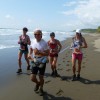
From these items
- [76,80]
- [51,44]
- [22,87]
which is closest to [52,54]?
[51,44]

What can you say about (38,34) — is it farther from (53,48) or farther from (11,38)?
(11,38)

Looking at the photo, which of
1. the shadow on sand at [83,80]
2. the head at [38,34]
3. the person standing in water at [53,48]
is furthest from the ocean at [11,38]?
the head at [38,34]

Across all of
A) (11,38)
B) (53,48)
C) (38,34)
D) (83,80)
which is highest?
(38,34)

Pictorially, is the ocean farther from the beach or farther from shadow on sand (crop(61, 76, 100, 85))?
shadow on sand (crop(61, 76, 100, 85))

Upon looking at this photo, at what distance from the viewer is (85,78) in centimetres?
845

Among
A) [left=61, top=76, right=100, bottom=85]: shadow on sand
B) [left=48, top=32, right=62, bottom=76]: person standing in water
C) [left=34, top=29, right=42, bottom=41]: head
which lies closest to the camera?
[left=34, top=29, right=42, bottom=41]: head

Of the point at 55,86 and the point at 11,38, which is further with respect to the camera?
the point at 11,38

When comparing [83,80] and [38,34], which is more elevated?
[38,34]

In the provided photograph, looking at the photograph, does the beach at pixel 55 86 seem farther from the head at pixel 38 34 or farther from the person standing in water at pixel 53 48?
the head at pixel 38 34

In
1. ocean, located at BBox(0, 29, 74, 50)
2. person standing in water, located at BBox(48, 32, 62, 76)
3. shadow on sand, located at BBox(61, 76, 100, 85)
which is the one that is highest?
person standing in water, located at BBox(48, 32, 62, 76)

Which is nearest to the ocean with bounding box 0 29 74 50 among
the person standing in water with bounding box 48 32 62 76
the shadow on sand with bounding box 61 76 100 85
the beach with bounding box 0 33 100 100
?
the beach with bounding box 0 33 100 100

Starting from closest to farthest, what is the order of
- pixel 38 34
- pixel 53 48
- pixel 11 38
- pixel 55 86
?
pixel 38 34 → pixel 55 86 → pixel 53 48 → pixel 11 38

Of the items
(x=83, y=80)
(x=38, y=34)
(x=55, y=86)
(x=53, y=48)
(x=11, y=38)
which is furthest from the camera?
(x=11, y=38)

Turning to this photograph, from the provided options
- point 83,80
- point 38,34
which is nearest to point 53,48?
point 83,80
